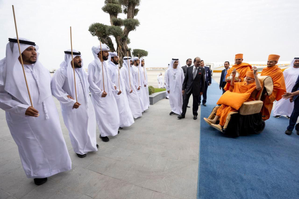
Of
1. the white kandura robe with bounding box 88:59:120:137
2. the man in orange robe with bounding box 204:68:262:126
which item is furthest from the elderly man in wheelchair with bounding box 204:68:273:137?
the white kandura robe with bounding box 88:59:120:137

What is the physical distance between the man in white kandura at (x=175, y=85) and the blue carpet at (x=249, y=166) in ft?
5.71

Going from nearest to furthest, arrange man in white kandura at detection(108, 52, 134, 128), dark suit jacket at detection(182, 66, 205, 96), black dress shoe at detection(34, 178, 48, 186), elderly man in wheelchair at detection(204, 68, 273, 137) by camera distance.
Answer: black dress shoe at detection(34, 178, 48, 186) < elderly man in wheelchair at detection(204, 68, 273, 137) < man in white kandura at detection(108, 52, 134, 128) < dark suit jacket at detection(182, 66, 205, 96)

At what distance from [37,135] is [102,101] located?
1.46 metres

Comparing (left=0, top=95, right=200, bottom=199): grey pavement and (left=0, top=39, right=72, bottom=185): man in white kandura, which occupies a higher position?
(left=0, top=39, right=72, bottom=185): man in white kandura

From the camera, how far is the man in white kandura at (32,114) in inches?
65.9

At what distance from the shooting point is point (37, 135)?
1.92 meters

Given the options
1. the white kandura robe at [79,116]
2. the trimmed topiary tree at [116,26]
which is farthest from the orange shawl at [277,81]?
the trimmed topiary tree at [116,26]

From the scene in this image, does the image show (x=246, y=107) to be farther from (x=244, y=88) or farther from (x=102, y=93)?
(x=102, y=93)

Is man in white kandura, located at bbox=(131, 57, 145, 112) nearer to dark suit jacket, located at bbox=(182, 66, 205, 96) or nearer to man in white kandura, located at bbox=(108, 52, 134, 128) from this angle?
man in white kandura, located at bbox=(108, 52, 134, 128)

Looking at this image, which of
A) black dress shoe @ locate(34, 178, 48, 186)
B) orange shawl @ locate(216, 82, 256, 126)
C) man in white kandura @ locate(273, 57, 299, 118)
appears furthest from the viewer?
man in white kandura @ locate(273, 57, 299, 118)

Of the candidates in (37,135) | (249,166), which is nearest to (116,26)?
(37,135)

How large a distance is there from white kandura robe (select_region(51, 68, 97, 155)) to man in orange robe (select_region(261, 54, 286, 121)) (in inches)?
164

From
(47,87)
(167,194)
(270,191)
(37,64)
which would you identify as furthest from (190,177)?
(37,64)

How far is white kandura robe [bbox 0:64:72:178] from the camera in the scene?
Result: 1.82 meters
